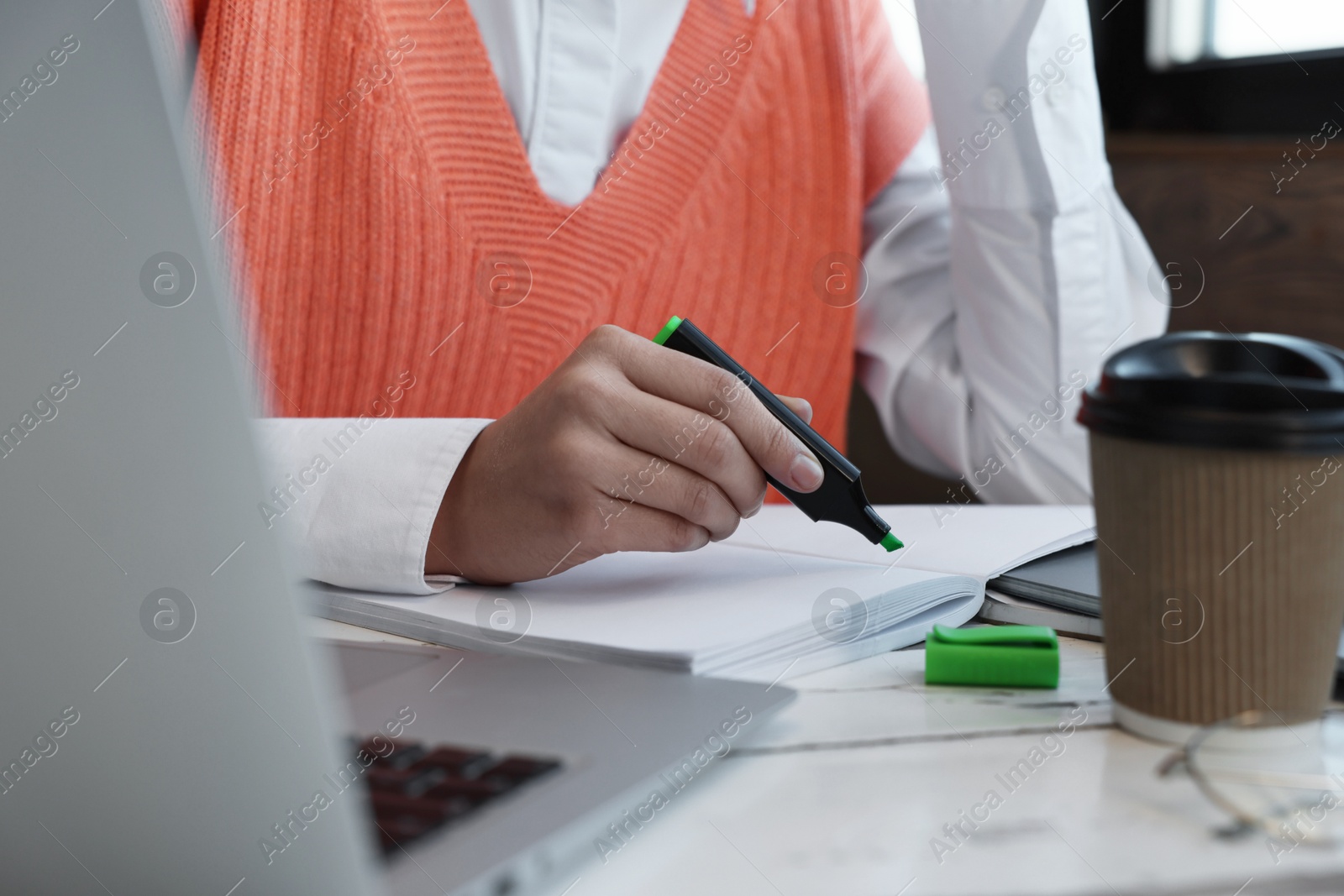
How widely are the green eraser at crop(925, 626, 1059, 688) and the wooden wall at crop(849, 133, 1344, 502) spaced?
118 centimetres

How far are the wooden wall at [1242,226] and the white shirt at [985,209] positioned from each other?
1.27 ft

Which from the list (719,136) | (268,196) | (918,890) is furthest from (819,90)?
(918,890)

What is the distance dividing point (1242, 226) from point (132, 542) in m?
1.58

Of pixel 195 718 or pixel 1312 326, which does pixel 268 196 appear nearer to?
pixel 195 718

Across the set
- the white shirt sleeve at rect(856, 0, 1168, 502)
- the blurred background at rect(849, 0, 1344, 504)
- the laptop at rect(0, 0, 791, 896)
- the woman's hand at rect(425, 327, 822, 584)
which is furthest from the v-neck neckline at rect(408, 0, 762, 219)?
the laptop at rect(0, 0, 791, 896)

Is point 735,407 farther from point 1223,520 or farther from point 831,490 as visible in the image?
point 1223,520

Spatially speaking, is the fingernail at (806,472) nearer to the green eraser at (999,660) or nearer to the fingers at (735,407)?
the fingers at (735,407)

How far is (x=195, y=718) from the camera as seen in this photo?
224mm

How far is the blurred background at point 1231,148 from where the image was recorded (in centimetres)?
141

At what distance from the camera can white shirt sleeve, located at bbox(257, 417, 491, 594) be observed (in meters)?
0.62

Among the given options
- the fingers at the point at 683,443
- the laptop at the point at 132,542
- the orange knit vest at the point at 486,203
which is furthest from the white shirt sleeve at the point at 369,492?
the laptop at the point at 132,542

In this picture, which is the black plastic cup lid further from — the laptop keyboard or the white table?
the laptop keyboard

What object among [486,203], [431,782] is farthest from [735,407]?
[486,203]

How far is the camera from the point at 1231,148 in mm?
1487
